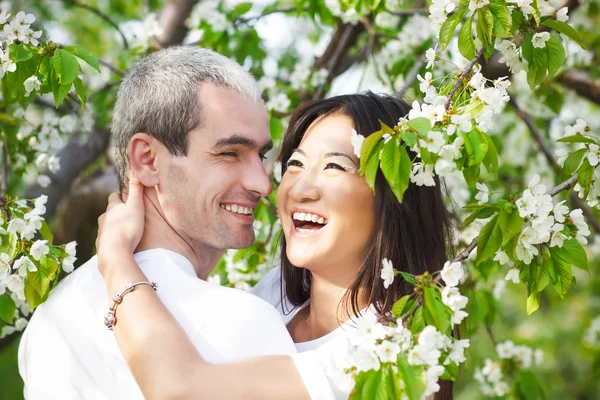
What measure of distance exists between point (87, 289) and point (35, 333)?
0.79 ft

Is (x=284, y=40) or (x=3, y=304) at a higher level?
(x=284, y=40)

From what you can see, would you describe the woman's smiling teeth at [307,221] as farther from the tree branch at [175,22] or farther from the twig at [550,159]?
the tree branch at [175,22]

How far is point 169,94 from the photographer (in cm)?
262

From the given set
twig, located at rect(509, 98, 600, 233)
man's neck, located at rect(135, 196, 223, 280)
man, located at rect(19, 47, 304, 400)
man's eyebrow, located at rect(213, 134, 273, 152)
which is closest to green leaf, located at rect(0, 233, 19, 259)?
man, located at rect(19, 47, 304, 400)

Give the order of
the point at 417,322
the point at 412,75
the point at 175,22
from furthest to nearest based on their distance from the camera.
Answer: the point at 175,22 < the point at 412,75 < the point at 417,322

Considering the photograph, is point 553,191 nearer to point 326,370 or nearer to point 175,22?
point 326,370

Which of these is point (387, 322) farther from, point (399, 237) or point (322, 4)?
point (322, 4)

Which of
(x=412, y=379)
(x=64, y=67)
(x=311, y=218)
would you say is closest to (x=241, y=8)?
(x=64, y=67)

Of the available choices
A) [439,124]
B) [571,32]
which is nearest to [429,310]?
[439,124]

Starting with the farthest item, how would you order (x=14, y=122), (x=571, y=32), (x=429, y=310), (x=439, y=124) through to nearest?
(x=14, y=122), (x=571, y=32), (x=439, y=124), (x=429, y=310)

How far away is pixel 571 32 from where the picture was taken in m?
2.27

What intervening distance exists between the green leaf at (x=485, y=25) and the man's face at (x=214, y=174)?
894 millimetres

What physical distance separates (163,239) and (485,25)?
49.2 inches

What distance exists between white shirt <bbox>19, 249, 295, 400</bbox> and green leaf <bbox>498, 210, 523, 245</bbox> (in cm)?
69
